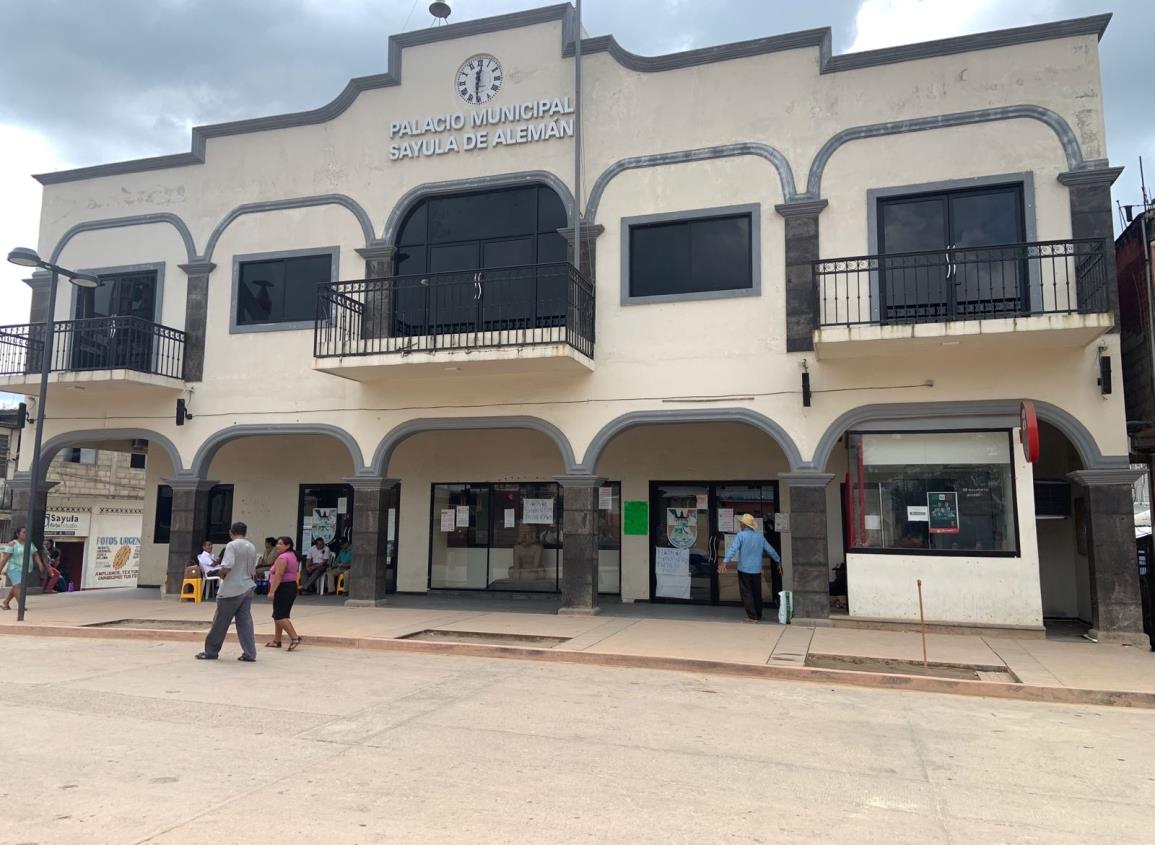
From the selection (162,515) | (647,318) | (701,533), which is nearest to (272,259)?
(162,515)

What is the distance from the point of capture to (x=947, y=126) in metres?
12.3

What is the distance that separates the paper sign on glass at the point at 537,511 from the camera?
16344mm

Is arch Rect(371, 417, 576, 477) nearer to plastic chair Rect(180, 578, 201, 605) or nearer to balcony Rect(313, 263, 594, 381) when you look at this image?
balcony Rect(313, 263, 594, 381)

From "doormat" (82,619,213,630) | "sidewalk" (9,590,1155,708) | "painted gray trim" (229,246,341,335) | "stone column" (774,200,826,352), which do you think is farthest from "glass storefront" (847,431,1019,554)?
"doormat" (82,619,213,630)

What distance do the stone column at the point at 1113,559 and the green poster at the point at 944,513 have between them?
1595 millimetres

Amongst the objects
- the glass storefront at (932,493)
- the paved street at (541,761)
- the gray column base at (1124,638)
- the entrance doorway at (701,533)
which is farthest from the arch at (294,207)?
the gray column base at (1124,638)

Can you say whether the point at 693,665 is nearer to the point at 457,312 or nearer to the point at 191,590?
the point at 457,312

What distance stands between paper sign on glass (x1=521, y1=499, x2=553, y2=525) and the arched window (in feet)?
13.2

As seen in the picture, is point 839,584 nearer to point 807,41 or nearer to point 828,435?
point 828,435

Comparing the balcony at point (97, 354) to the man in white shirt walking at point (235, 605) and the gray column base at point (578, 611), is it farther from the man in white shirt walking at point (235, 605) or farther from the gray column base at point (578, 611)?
the gray column base at point (578, 611)

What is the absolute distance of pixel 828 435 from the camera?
1238 centimetres

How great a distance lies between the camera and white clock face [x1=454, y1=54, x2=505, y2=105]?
14.8 m

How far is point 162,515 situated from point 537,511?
907cm

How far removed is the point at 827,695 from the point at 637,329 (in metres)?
6.73
